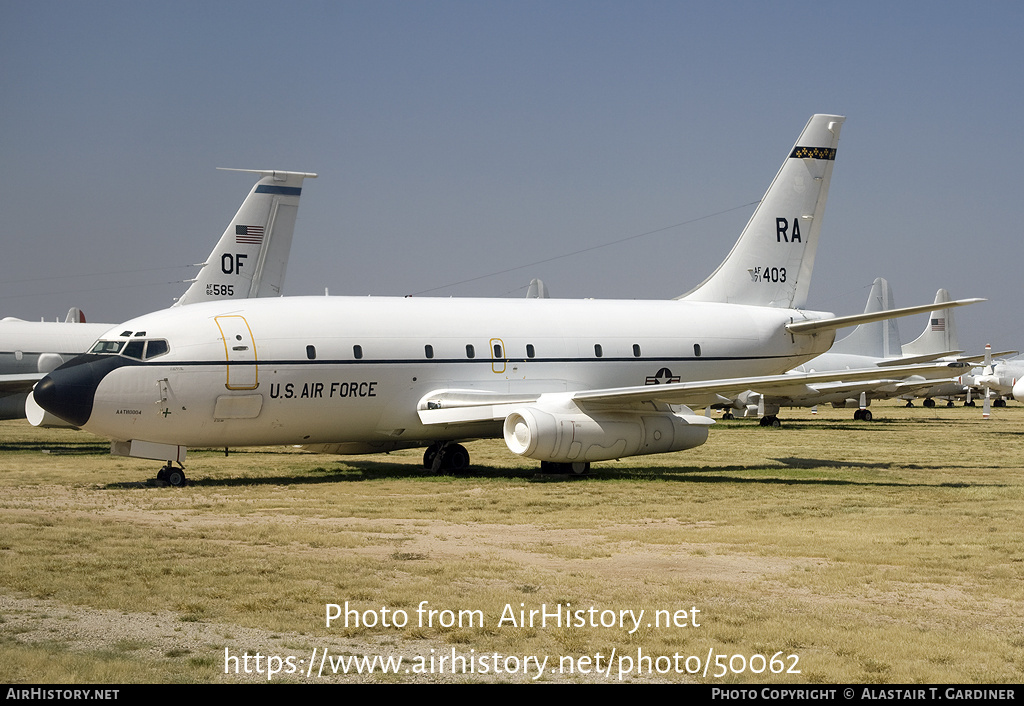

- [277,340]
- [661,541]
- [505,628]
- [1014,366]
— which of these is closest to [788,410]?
[1014,366]

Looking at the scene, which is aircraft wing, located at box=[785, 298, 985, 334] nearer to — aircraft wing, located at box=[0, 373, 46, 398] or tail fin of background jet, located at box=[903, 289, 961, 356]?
aircraft wing, located at box=[0, 373, 46, 398]

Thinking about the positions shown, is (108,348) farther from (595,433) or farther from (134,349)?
(595,433)

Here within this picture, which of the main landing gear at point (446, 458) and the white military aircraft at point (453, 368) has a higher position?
the white military aircraft at point (453, 368)

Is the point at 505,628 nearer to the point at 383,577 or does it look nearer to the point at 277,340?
the point at 383,577

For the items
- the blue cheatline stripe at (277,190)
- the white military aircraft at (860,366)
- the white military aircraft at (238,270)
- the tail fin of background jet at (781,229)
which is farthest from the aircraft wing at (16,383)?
the white military aircraft at (860,366)

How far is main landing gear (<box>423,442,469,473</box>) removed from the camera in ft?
70.6

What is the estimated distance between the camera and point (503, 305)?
73.6 ft

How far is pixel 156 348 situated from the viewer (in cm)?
1809

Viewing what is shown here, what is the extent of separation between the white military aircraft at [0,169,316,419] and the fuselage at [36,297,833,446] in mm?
9053

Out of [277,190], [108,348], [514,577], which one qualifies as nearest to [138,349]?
[108,348]

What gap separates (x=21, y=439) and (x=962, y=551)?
27.8 meters

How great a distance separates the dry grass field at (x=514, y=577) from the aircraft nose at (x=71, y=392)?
1279 mm

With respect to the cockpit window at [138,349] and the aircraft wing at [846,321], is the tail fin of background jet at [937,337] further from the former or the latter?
the cockpit window at [138,349]

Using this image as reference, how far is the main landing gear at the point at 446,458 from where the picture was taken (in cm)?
2153
